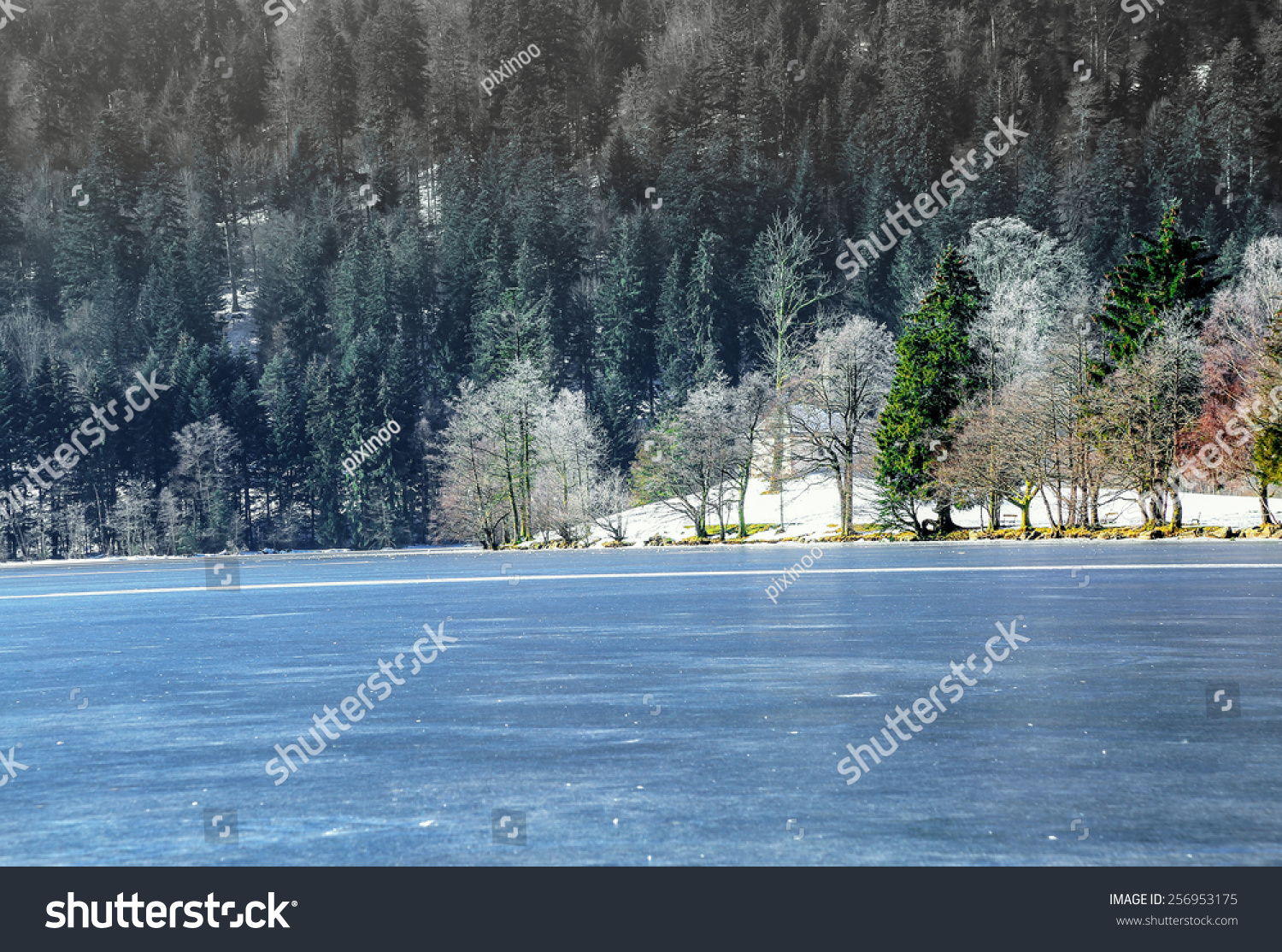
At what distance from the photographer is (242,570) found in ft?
191

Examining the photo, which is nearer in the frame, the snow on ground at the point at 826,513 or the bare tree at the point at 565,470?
the snow on ground at the point at 826,513

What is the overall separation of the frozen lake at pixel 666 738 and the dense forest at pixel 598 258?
42.6 m

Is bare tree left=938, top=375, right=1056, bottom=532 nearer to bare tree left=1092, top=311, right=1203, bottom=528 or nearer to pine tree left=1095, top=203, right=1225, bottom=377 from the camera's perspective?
bare tree left=1092, top=311, right=1203, bottom=528

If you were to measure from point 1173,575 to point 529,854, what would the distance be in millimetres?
26505

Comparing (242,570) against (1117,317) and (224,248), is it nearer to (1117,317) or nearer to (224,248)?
(1117,317)

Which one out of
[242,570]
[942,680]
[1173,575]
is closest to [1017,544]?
[1173,575]

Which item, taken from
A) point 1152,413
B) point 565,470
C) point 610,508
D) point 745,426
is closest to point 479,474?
point 565,470

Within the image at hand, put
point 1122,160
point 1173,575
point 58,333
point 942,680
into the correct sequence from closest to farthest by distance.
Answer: point 942,680 → point 1173,575 → point 1122,160 → point 58,333

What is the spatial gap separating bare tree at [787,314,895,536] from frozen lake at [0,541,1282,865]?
154ft

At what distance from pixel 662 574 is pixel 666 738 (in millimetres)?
28858

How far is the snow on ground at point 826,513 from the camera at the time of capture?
63500 mm

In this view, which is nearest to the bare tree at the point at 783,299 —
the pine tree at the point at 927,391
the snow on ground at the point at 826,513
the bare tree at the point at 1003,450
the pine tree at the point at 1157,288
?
the snow on ground at the point at 826,513

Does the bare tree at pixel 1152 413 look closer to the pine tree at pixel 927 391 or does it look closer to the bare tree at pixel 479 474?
→ the pine tree at pixel 927 391

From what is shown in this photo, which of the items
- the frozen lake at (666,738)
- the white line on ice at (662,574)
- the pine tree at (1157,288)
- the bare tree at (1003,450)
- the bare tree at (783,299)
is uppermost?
the bare tree at (783,299)
